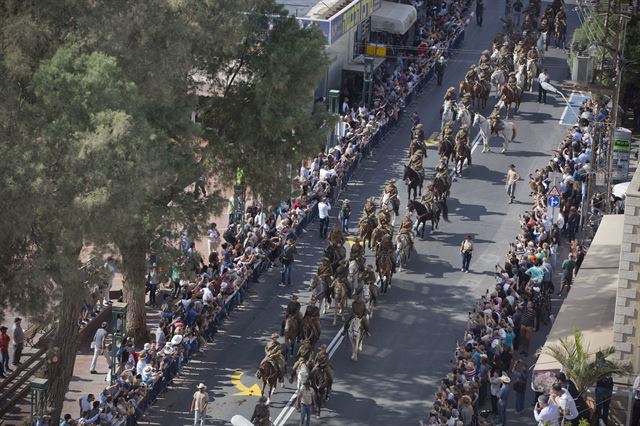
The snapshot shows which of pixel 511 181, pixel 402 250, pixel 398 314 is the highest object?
pixel 511 181

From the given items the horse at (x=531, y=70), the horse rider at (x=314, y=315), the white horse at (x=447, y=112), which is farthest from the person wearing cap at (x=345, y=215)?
the horse at (x=531, y=70)

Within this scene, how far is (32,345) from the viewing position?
41.0m

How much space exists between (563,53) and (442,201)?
2338 centimetres

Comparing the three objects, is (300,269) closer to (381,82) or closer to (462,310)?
(462,310)

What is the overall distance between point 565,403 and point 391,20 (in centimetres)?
3547

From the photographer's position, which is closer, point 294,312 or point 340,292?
point 294,312

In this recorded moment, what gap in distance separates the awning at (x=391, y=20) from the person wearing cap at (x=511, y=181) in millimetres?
15909

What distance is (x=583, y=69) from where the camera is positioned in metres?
50.1

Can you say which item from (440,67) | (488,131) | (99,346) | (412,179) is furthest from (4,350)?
(440,67)

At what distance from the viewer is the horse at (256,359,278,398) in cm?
3762

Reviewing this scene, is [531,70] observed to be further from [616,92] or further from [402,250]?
[402,250]

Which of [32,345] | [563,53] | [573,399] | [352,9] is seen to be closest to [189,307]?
[32,345]

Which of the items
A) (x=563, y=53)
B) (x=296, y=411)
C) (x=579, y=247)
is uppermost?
(x=563, y=53)

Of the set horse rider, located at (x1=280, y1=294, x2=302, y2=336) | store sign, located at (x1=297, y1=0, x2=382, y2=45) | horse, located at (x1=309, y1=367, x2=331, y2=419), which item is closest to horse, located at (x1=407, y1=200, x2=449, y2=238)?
horse rider, located at (x1=280, y1=294, x2=302, y2=336)
